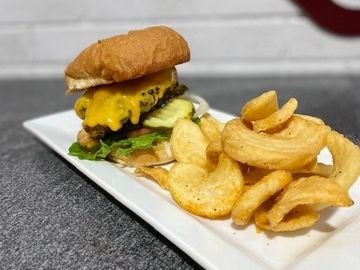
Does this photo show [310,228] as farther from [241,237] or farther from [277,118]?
[277,118]

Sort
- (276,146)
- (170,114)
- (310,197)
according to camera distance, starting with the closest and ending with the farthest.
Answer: (310,197), (276,146), (170,114)

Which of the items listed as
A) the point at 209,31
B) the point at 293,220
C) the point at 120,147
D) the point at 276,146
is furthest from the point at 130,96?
the point at 209,31

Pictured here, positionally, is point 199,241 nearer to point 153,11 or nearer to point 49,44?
point 153,11

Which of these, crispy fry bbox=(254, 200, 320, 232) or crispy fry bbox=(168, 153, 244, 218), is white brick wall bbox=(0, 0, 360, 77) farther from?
crispy fry bbox=(254, 200, 320, 232)

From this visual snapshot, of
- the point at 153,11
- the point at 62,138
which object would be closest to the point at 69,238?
the point at 62,138

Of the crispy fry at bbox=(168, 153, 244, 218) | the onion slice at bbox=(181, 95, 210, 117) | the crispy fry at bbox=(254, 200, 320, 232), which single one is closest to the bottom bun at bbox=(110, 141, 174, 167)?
the onion slice at bbox=(181, 95, 210, 117)

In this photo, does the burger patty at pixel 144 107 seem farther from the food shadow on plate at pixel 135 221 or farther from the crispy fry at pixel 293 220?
the crispy fry at pixel 293 220
